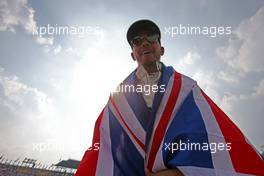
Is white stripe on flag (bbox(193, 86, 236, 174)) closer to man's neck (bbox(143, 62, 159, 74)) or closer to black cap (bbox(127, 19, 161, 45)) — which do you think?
man's neck (bbox(143, 62, 159, 74))

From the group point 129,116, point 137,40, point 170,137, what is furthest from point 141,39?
point 170,137

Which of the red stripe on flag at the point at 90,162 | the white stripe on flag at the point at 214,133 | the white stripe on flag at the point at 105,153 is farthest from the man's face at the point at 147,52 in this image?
the red stripe on flag at the point at 90,162

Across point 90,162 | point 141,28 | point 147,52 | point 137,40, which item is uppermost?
point 141,28

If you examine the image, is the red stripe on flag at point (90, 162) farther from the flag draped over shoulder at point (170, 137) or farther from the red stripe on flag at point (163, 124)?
the red stripe on flag at point (163, 124)

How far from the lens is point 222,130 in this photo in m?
1.84

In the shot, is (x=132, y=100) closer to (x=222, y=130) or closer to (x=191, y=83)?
(x=191, y=83)

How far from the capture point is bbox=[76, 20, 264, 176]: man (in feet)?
5.41

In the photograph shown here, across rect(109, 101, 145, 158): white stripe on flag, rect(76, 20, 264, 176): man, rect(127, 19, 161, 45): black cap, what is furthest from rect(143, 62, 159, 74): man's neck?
rect(109, 101, 145, 158): white stripe on flag

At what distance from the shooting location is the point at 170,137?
5.72 ft

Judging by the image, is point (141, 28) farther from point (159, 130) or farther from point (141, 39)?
point (159, 130)

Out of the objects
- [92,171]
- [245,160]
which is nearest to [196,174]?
[245,160]

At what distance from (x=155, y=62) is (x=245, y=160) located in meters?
0.97

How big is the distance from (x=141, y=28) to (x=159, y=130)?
953 millimetres

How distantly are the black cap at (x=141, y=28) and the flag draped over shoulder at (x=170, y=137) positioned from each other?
341 millimetres
